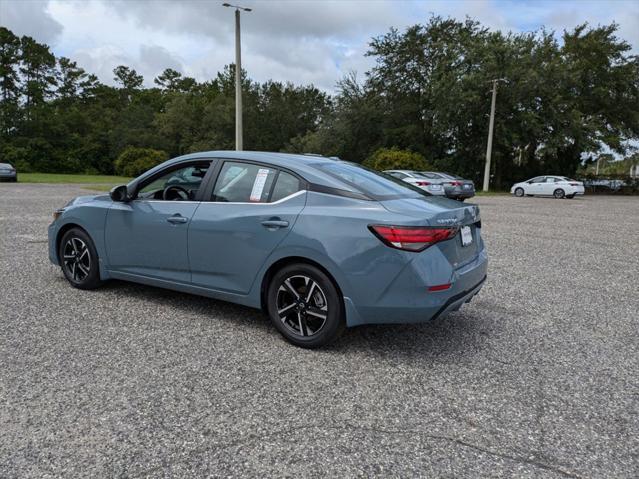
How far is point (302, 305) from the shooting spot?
147 inches

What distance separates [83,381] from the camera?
3162mm

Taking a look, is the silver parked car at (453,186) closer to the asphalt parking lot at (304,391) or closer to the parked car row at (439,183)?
the parked car row at (439,183)

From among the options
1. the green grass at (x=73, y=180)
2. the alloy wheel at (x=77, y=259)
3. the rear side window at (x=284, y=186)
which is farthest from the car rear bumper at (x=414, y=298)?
the green grass at (x=73, y=180)

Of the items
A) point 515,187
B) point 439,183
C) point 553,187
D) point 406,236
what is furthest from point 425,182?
point 406,236

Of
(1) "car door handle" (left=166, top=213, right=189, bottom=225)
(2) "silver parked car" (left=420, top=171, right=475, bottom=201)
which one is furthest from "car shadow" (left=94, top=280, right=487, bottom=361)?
(2) "silver parked car" (left=420, top=171, right=475, bottom=201)

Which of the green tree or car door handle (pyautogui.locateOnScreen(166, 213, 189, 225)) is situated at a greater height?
the green tree

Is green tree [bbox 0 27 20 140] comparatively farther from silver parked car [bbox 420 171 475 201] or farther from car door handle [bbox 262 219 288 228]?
car door handle [bbox 262 219 288 228]

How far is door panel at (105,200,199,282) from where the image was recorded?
4.35m

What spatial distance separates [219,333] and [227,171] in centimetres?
137

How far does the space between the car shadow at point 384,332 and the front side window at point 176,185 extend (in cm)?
105

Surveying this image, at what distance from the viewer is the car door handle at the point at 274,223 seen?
3748 mm

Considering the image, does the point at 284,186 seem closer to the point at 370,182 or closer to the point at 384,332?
the point at 370,182

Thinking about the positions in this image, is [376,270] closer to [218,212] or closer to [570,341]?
[218,212]

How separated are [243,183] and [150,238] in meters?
1.10
